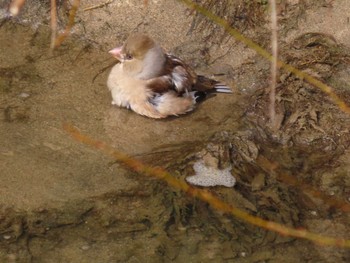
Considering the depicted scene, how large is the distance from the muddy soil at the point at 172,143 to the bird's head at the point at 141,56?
0.95 ft

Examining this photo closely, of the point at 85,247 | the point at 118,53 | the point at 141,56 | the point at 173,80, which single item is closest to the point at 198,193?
the point at 85,247

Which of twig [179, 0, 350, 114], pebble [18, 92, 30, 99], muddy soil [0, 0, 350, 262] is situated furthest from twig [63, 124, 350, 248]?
twig [179, 0, 350, 114]

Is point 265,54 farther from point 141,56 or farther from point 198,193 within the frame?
point 198,193

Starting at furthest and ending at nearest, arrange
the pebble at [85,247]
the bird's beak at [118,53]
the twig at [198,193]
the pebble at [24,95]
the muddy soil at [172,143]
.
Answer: the bird's beak at [118,53], the pebble at [24,95], the twig at [198,193], the muddy soil at [172,143], the pebble at [85,247]

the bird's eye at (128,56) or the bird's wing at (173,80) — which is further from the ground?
the bird's eye at (128,56)

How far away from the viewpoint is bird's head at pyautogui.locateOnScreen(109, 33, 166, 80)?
19.7ft

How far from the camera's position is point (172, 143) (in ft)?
18.6

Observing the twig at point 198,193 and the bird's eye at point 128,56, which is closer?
the twig at point 198,193

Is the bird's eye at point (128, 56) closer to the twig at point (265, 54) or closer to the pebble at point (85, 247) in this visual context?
the twig at point (265, 54)

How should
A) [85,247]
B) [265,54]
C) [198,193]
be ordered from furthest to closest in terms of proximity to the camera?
1. [265,54]
2. [198,193]
3. [85,247]

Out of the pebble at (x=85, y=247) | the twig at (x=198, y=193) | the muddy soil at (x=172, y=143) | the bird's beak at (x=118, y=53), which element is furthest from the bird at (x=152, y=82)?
the pebble at (x=85, y=247)

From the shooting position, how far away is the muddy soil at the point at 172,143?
471 cm

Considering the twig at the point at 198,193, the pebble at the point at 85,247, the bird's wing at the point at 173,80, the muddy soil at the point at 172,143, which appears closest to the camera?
the pebble at the point at 85,247

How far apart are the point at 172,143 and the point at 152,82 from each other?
597 mm
